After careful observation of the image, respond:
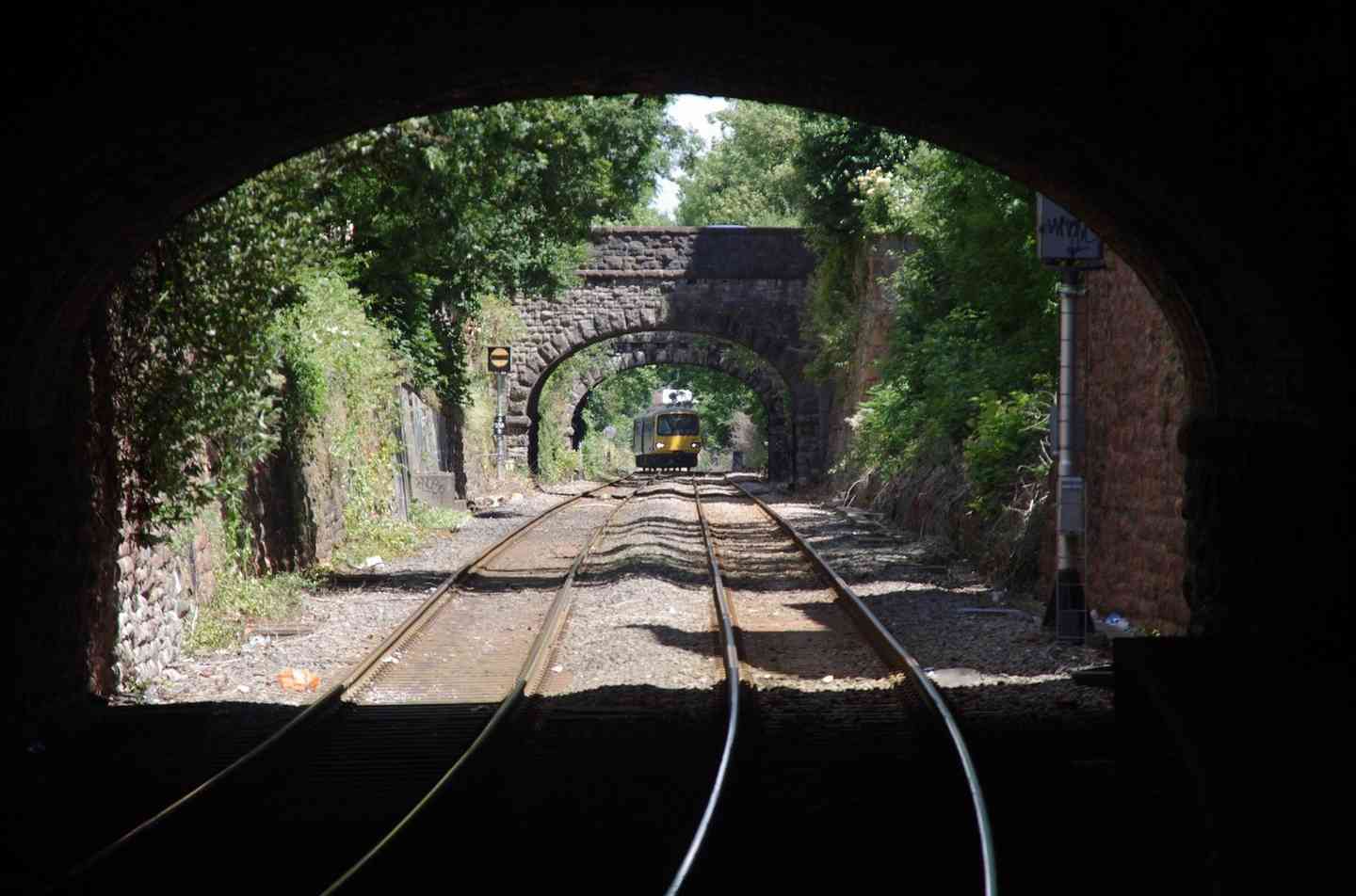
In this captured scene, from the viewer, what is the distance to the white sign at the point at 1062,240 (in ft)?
36.6

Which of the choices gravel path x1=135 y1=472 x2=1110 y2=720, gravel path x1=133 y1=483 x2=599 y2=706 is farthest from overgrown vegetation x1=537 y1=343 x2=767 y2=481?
gravel path x1=135 y1=472 x2=1110 y2=720

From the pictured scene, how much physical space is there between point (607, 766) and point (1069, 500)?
518cm

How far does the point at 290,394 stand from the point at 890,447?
11.5m

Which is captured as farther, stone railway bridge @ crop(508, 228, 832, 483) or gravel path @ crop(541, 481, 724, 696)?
stone railway bridge @ crop(508, 228, 832, 483)

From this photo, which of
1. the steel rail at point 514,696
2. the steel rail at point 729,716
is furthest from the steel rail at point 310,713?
the steel rail at point 729,716

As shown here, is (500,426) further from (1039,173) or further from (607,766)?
(607,766)

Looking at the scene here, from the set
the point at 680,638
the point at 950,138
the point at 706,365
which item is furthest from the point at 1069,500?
the point at 706,365

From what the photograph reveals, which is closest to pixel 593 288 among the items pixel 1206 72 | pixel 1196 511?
pixel 1196 511

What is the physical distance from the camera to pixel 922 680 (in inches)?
361

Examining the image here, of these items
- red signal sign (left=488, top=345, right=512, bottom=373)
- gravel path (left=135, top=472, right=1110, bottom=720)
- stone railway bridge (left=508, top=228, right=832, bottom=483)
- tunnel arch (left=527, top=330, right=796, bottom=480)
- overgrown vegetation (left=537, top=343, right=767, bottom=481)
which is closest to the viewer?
gravel path (left=135, top=472, right=1110, bottom=720)

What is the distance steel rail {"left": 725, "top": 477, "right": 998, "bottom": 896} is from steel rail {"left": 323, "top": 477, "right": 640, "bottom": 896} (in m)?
2.14

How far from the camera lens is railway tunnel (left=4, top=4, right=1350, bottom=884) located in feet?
20.3

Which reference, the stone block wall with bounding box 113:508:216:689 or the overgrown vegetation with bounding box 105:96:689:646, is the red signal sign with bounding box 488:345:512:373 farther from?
the stone block wall with bounding box 113:508:216:689

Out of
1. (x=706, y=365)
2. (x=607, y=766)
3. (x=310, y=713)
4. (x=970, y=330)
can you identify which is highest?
(x=706, y=365)
